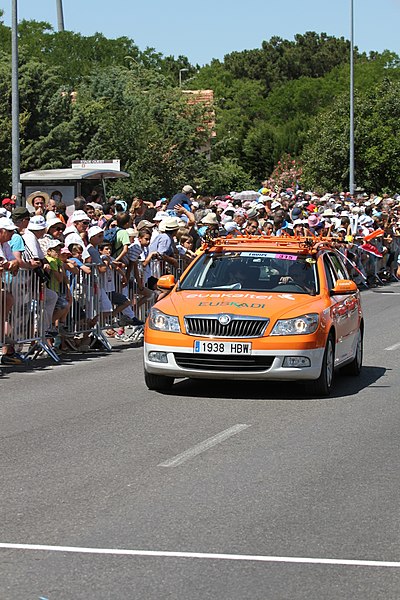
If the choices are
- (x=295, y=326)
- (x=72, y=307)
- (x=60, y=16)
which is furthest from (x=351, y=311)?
(x=60, y=16)

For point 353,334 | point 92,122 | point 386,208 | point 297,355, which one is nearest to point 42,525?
point 297,355

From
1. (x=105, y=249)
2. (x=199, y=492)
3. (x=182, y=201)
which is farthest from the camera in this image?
(x=182, y=201)

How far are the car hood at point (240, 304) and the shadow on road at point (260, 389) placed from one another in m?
0.80

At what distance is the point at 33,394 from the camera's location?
43.3ft

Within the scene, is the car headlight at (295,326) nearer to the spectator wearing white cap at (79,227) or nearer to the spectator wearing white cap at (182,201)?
the spectator wearing white cap at (79,227)

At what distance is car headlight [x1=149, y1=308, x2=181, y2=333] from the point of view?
42.5 ft

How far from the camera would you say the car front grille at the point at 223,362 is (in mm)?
12664

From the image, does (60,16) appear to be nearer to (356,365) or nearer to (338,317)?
(356,365)

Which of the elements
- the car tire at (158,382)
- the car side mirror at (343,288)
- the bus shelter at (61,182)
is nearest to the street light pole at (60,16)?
the bus shelter at (61,182)

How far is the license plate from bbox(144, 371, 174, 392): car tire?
0.76 m

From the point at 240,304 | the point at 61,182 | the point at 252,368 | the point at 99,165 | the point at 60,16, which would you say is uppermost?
the point at 60,16

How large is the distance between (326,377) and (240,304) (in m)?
1.15

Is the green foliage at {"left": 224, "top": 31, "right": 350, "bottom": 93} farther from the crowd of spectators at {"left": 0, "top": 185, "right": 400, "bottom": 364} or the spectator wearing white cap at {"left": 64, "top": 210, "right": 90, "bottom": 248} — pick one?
the spectator wearing white cap at {"left": 64, "top": 210, "right": 90, "bottom": 248}

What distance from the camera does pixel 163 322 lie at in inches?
Answer: 515
